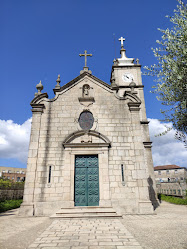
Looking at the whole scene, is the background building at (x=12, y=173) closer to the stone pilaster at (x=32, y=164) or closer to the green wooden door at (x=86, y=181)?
the stone pilaster at (x=32, y=164)

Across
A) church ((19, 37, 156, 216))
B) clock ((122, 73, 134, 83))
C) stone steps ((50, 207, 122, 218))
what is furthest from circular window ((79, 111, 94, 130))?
clock ((122, 73, 134, 83))

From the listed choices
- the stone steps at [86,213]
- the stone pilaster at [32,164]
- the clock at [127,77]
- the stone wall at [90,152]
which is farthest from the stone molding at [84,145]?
the clock at [127,77]

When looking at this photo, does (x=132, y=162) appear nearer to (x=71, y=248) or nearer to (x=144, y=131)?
(x=71, y=248)

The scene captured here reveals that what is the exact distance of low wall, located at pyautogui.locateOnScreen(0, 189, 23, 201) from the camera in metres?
15.5

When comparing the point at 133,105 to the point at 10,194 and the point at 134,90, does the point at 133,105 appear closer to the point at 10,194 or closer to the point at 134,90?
the point at 134,90

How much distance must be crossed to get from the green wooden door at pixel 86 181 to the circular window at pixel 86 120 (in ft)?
6.89

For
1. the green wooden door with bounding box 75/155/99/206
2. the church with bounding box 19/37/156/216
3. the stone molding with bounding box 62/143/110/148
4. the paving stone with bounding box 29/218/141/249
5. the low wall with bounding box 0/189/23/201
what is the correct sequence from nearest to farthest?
the paving stone with bounding box 29/218/141/249, the church with bounding box 19/37/156/216, the green wooden door with bounding box 75/155/99/206, the stone molding with bounding box 62/143/110/148, the low wall with bounding box 0/189/23/201

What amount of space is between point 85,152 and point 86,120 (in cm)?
232

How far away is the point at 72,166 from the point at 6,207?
692 centimetres

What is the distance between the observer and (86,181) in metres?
10.6

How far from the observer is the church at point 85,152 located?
10.1 m

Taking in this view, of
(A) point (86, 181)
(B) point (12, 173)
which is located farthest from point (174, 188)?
(B) point (12, 173)

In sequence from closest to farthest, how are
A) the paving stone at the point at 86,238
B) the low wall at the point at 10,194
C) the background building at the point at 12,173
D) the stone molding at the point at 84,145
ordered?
1. the paving stone at the point at 86,238
2. the stone molding at the point at 84,145
3. the low wall at the point at 10,194
4. the background building at the point at 12,173

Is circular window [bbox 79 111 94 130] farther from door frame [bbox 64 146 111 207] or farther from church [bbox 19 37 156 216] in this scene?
door frame [bbox 64 146 111 207]
